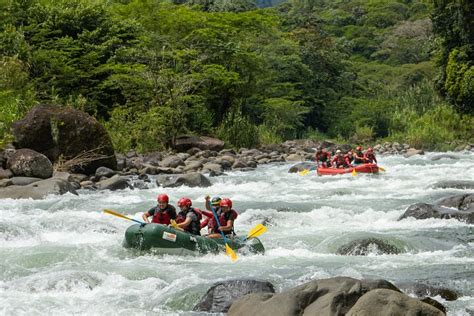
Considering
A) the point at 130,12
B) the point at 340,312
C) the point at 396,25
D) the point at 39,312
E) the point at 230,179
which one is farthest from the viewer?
the point at 396,25

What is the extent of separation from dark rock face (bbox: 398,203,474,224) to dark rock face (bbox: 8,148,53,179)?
326 inches

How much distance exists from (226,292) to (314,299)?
1.28m

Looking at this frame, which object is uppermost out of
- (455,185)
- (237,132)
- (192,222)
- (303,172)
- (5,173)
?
(192,222)

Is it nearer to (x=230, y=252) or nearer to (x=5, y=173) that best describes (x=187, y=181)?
(x=5, y=173)

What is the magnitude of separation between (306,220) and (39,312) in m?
5.73

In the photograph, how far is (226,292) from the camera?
648cm

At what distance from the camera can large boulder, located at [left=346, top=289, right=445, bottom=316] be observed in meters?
4.91

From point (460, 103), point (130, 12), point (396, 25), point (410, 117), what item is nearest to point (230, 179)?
point (460, 103)

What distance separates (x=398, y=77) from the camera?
47.2m

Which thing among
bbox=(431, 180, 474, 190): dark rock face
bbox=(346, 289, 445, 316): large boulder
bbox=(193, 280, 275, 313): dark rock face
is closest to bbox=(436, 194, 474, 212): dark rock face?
bbox=(431, 180, 474, 190): dark rock face

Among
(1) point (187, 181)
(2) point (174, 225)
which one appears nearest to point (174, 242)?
(2) point (174, 225)

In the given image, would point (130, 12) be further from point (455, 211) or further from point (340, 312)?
point (340, 312)

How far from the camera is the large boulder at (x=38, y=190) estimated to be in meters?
13.1

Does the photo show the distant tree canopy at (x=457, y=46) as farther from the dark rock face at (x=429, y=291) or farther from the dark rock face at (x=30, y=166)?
the dark rock face at (x=429, y=291)
